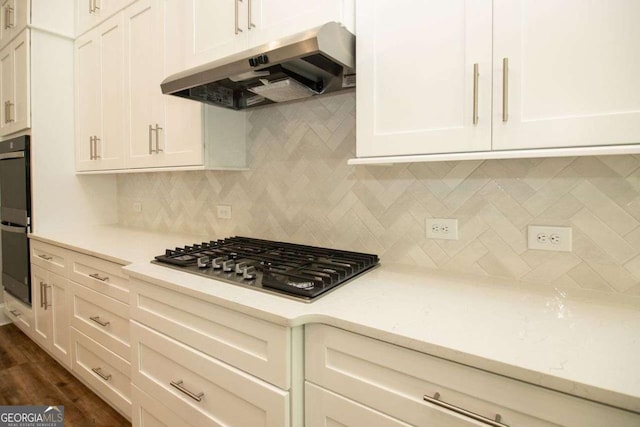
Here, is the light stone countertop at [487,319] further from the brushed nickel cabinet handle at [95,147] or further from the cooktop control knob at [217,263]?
the brushed nickel cabinet handle at [95,147]

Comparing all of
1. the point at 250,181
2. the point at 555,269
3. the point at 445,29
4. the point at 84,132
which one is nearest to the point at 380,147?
the point at 445,29

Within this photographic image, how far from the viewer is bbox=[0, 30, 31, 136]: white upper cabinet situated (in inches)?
93.0

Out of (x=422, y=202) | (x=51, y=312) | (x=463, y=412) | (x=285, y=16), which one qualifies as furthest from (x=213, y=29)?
(x=51, y=312)

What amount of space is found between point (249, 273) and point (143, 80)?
→ 1511 mm

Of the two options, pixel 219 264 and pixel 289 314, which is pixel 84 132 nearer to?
pixel 219 264

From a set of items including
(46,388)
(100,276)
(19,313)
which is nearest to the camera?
(100,276)

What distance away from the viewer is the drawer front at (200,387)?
3.18ft

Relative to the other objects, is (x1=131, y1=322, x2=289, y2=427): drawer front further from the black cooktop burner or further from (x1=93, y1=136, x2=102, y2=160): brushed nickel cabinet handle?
(x1=93, y1=136, x2=102, y2=160): brushed nickel cabinet handle

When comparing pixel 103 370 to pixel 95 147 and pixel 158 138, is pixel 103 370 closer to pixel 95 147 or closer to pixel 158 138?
pixel 158 138

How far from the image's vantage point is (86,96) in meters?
2.46

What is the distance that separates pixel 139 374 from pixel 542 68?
1790 mm

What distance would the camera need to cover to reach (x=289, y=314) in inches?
35.4

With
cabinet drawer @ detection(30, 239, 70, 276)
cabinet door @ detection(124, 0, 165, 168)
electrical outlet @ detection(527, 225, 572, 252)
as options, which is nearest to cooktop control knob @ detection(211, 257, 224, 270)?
cabinet door @ detection(124, 0, 165, 168)

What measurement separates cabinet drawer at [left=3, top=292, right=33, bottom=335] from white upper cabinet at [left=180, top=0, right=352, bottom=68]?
7.75ft
